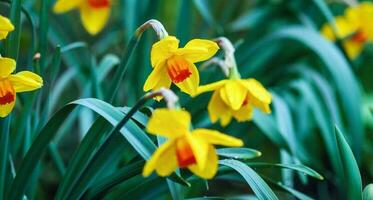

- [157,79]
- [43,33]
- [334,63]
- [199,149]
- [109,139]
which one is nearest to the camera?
[199,149]

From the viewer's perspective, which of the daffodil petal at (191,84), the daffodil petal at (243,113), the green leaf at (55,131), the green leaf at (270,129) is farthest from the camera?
the green leaf at (270,129)

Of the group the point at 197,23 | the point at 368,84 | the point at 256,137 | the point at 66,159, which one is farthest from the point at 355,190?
the point at 197,23

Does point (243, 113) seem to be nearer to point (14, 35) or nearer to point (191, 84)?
point (191, 84)

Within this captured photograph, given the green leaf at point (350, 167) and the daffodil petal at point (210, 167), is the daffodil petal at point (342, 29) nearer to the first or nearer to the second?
the green leaf at point (350, 167)

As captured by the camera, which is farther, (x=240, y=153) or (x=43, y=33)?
(x=43, y=33)

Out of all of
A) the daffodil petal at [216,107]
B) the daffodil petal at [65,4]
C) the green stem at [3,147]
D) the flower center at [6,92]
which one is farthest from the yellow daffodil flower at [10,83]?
the daffodil petal at [65,4]

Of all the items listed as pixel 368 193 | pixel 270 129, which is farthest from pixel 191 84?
pixel 270 129

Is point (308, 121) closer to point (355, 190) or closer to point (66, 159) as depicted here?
point (66, 159)

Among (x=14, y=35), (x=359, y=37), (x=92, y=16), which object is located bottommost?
(x=14, y=35)
